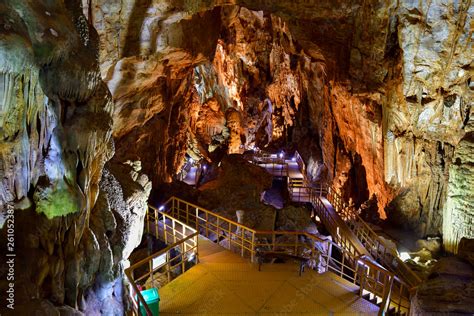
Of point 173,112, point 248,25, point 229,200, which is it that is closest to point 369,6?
point 229,200

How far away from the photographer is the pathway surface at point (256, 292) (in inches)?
244

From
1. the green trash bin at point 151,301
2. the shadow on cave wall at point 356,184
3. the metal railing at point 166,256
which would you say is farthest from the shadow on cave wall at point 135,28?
the shadow on cave wall at point 356,184

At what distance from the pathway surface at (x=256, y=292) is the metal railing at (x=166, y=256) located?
0.36m

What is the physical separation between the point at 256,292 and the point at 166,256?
195 cm

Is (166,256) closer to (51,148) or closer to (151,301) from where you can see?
(151,301)

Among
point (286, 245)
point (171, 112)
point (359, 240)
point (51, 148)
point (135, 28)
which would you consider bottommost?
point (359, 240)

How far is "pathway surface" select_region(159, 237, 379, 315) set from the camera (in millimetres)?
6188

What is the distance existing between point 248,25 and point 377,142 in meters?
12.7

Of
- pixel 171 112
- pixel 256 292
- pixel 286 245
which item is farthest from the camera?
pixel 171 112

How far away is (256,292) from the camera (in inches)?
263

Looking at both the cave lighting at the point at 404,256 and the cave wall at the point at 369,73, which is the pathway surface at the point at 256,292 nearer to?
the cave lighting at the point at 404,256

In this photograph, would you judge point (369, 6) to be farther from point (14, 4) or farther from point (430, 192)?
point (14, 4)

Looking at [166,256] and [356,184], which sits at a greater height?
[166,256]

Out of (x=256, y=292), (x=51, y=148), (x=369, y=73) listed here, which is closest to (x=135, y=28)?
(x=51, y=148)
